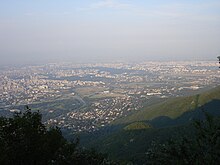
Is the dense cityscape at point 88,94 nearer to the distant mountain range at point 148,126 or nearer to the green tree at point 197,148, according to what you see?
the distant mountain range at point 148,126

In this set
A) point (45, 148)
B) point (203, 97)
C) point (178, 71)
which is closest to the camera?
point (45, 148)

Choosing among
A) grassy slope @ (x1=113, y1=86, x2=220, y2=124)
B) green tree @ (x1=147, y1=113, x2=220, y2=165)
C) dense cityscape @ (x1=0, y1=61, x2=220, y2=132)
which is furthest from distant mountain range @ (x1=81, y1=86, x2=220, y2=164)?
green tree @ (x1=147, y1=113, x2=220, y2=165)

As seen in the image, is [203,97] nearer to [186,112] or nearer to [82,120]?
[186,112]

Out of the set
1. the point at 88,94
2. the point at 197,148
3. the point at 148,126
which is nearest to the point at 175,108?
the point at 148,126

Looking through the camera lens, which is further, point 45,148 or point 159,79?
point 159,79

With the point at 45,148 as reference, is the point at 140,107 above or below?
below

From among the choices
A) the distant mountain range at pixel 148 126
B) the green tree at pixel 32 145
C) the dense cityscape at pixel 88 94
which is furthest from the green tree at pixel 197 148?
the dense cityscape at pixel 88 94

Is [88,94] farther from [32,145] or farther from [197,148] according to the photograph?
[197,148]

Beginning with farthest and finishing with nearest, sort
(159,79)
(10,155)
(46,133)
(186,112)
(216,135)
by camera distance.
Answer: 1. (159,79)
2. (186,112)
3. (46,133)
4. (10,155)
5. (216,135)

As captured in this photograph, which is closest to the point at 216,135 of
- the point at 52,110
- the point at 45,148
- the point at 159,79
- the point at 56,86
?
the point at 45,148

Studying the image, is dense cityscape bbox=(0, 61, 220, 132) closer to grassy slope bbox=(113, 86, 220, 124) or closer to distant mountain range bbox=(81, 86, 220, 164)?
grassy slope bbox=(113, 86, 220, 124)
